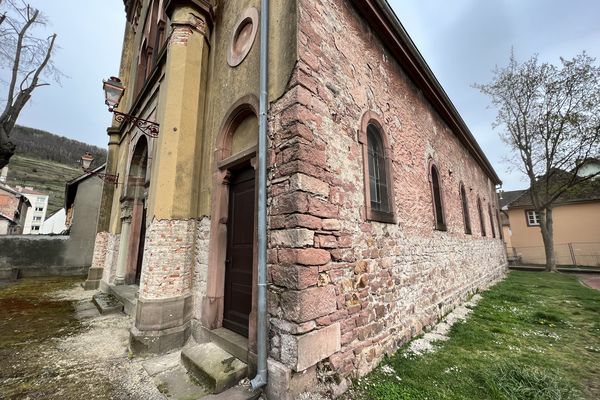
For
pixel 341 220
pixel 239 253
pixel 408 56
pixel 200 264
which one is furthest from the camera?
pixel 408 56

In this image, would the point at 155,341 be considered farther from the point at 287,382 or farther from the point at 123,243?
the point at 123,243

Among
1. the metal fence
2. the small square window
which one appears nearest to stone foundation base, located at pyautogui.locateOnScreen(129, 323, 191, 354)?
the metal fence

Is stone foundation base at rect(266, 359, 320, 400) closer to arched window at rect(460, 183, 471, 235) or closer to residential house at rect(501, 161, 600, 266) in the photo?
arched window at rect(460, 183, 471, 235)

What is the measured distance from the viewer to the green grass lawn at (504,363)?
2.95 m

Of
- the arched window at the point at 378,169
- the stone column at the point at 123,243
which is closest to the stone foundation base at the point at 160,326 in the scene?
the arched window at the point at 378,169

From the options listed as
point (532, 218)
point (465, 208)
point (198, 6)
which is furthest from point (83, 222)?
point (532, 218)

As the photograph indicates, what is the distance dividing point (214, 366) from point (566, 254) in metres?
25.8

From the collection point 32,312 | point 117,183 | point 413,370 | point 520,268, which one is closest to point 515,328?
point 413,370

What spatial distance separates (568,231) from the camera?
18969mm

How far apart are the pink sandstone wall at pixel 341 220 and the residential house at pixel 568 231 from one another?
17.6m

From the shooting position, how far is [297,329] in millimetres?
2535

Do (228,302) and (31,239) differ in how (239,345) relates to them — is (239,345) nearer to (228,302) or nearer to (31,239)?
(228,302)

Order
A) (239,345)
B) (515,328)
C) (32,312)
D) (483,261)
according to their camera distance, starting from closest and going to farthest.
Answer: (239,345)
(515,328)
(32,312)
(483,261)

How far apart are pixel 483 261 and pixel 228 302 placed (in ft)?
34.9
